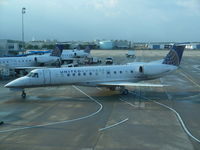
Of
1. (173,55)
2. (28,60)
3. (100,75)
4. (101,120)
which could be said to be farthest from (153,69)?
(28,60)

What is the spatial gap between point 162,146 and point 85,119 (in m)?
6.08

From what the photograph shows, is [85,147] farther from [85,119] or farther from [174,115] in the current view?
[174,115]

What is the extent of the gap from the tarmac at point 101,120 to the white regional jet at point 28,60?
16880 mm

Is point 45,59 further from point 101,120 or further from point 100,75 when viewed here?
point 101,120

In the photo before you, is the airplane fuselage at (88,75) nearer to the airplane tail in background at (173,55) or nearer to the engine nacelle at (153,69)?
the engine nacelle at (153,69)

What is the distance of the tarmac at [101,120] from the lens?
11938 millimetres

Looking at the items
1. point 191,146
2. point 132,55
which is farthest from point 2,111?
point 132,55

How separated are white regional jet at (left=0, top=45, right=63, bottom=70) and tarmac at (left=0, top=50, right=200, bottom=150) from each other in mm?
16880

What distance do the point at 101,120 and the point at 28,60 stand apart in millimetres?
31398

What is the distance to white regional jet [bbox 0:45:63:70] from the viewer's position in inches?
1587

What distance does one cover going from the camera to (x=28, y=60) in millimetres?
43062

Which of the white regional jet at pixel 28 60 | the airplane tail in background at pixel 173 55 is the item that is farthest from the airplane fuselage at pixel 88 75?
the white regional jet at pixel 28 60

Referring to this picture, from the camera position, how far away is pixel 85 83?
2286cm

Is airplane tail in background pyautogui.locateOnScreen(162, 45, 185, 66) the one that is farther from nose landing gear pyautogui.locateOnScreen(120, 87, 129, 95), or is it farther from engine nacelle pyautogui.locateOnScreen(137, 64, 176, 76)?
nose landing gear pyautogui.locateOnScreen(120, 87, 129, 95)
